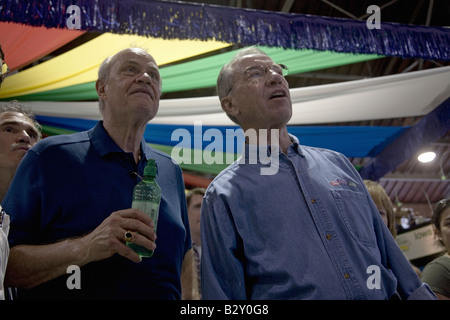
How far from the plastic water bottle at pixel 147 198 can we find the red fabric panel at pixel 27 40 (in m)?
1.76

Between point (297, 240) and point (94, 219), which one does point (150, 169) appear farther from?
point (297, 240)

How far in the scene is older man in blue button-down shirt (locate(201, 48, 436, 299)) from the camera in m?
1.00

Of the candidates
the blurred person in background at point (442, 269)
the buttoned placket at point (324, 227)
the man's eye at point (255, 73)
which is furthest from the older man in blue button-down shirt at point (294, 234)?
the blurred person in background at point (442, 269)

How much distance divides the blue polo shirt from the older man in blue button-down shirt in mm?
159

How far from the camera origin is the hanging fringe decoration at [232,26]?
6.34 ft

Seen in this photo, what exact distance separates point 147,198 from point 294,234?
38 centimetres

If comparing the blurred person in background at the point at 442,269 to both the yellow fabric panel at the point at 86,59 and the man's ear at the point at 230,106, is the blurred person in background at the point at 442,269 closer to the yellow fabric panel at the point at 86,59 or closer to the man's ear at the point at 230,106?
the man's ear at the point at 230,106

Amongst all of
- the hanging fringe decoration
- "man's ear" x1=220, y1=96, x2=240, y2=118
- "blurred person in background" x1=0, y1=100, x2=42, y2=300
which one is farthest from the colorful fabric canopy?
"man's ear" x1=220, y1=96, x2=240, y2=118

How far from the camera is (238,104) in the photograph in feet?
4.42

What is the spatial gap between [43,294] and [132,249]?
1.03 ft

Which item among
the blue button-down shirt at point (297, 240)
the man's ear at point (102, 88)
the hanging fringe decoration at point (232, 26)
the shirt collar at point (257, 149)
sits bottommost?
the blue button-down shirt at point (297, 240)

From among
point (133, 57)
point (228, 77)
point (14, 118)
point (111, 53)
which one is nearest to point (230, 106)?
point (228, 77)

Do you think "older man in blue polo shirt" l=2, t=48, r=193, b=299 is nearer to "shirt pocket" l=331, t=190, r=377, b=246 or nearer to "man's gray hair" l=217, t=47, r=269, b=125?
"man's gray hair" l=217, t=47, r=269, b=125
